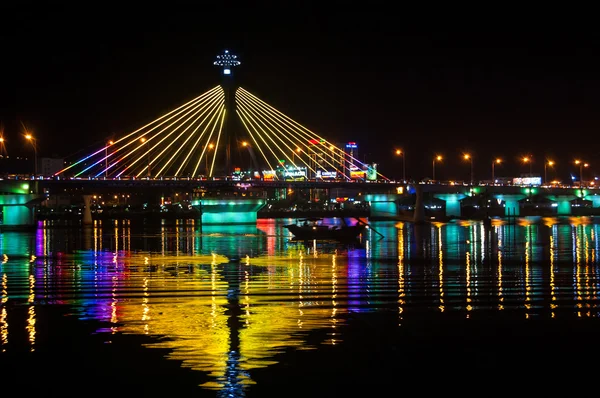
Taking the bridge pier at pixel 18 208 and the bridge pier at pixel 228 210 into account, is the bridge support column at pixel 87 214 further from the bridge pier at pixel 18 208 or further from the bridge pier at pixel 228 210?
the bridge pier at pixel 18 208

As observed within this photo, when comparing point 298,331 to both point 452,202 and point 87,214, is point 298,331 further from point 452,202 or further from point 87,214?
point 452,202

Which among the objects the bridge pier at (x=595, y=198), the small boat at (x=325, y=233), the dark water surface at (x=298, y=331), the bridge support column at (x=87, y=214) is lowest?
the dark water surface at (x=298, y=331)

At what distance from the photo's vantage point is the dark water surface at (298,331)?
1175 cm

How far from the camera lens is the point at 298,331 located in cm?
1505

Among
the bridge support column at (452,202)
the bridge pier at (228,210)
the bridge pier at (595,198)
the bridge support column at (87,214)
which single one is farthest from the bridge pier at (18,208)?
the bridge pier at (595,198)

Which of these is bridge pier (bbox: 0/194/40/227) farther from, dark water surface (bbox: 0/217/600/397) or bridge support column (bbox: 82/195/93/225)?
dark water surface (bbox: 0/217/600/397)

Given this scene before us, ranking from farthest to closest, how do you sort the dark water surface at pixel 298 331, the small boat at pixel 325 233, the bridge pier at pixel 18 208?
the bridge pier at pixel 18 208 < the small boat at pixel 325 233 < the dark water surface at pixel 298 331

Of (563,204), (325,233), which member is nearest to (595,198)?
(563,204)

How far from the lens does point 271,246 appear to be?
149ft

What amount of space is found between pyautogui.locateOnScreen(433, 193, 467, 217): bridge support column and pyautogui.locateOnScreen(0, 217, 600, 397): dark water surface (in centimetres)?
7691

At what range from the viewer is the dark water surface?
11750 mm

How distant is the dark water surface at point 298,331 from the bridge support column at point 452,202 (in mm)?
76907

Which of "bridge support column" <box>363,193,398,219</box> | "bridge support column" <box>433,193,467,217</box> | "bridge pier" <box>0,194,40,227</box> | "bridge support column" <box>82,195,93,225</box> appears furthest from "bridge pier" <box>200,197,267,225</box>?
"bridge support column" <box>433,193,467,217</box>

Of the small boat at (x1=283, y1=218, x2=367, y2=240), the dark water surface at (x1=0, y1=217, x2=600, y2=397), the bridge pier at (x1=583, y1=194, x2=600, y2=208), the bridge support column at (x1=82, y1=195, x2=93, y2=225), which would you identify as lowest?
the dark water surface at (x1=0, y1=217, x2=600, y2=397)
